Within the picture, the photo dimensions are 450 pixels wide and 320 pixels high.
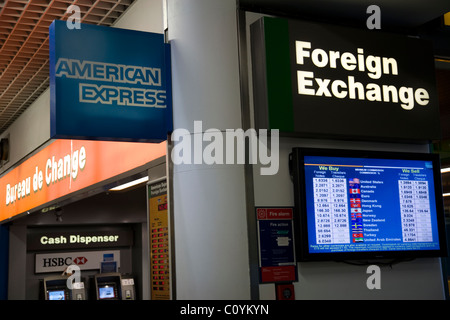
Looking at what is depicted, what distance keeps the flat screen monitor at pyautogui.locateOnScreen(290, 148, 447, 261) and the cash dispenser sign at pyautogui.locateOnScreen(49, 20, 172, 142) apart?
Result: 34.8 inches

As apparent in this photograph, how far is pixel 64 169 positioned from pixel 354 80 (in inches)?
156

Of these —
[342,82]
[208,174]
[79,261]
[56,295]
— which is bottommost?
[56,295]

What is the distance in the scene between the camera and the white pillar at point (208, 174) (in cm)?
322

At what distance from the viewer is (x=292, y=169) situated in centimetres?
340

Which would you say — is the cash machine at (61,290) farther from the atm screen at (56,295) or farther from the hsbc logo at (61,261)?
the hsbc logo at (61,261)

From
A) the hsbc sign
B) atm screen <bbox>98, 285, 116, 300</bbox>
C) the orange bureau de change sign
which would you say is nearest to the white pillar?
the orange bureau de change sign

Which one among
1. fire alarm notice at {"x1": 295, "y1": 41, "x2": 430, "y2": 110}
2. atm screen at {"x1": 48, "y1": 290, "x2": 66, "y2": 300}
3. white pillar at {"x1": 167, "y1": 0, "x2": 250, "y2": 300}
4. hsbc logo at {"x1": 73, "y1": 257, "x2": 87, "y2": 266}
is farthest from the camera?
hsbc logo at {"x1": 73, "y1": 257, "x2": 87, "y2": 266}

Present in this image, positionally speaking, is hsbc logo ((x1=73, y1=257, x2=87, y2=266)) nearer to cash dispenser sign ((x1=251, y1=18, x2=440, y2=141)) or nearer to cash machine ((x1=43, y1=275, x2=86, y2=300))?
cash machine ((x1=43, y1=275, x2=86, y2=300))

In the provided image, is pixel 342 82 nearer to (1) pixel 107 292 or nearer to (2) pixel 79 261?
(1) pixel 107 292

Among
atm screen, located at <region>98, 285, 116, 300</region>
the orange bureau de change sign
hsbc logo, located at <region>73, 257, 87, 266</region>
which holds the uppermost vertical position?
the orange bureau de change sign

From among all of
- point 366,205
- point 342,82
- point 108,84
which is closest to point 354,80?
point 342,82

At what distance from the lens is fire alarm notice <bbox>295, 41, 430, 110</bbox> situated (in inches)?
134

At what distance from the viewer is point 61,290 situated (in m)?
9.62
